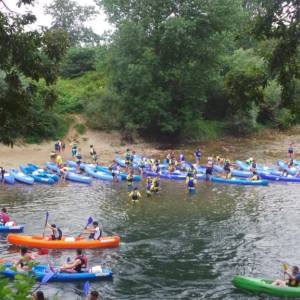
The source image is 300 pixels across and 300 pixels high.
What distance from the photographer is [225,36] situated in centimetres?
4019

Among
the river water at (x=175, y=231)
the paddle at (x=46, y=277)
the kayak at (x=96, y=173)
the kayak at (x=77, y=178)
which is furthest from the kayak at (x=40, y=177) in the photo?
the paddle at (x=46, y=277)

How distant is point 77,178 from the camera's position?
2944 centimetres

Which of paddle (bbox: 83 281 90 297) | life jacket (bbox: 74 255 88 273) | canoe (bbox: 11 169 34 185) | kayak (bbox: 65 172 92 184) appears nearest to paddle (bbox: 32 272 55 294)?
life jacket (bbox: 74 255 88 273)

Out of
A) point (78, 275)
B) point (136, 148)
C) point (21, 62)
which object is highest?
point (21, 62)

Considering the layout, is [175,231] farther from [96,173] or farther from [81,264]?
[96,173]

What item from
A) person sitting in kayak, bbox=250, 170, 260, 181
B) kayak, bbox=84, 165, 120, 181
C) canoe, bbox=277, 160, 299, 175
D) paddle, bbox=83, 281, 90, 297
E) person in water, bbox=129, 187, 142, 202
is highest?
canoe, bbox=277, 160, 299, 175

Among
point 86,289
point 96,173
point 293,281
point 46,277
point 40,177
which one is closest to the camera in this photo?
point 86,289

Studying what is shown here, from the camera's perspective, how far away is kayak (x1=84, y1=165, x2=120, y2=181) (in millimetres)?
30283

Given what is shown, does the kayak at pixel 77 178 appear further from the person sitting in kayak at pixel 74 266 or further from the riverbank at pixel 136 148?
the person sitting in kayak at pixel 74 266

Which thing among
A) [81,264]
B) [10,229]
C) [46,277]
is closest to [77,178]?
[10,229]

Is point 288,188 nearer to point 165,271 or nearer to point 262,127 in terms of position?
point 165,271

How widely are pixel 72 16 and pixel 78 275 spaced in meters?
58.2

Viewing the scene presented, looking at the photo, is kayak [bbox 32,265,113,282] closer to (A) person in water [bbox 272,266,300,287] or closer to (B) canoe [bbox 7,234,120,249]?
(B) canoe [bbox 7,234,120,249]

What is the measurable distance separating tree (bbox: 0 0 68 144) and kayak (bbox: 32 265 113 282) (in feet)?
16.0
